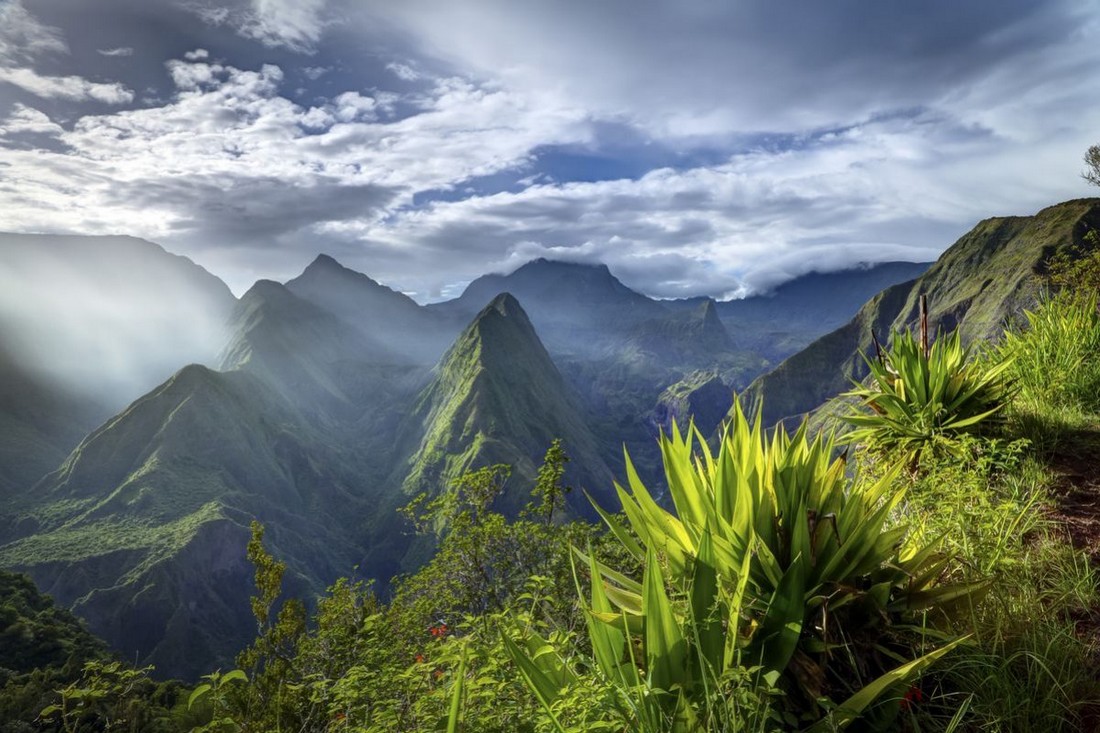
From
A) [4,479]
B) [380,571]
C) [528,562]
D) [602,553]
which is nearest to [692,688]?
[602,553]

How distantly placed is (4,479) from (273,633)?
812 ft

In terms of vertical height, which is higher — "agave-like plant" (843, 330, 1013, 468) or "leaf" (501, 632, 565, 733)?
"agave-like plant" (843, 330, 1013, 468)

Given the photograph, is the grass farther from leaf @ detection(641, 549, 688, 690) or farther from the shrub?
leaf @ detection(641, 549, 688, 690)

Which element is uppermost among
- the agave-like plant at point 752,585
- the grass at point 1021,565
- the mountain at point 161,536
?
the agave-like plant at point 752,585

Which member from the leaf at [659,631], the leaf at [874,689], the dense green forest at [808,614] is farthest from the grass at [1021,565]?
the leaf at [659,631]

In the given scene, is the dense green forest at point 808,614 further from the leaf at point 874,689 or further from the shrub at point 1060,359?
the shrub at point 1060,359

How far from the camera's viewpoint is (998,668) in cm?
270

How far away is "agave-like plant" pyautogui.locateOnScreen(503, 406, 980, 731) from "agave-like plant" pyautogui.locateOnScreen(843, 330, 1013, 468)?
127 inches

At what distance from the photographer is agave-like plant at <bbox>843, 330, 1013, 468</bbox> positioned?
6207 mm

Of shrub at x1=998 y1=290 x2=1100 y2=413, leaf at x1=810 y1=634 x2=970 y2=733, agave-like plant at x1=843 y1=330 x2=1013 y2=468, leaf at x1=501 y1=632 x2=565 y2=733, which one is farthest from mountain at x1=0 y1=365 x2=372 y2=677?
leaf at x1=810 y1=634 x2=970 y2=733

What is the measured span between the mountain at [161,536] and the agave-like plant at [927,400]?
449 ft

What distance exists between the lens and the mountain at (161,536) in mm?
128750

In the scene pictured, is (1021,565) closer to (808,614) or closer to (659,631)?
(808,614)

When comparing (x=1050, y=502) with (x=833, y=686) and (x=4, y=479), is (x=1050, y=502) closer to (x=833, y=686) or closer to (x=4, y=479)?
(x=833, y=686)
